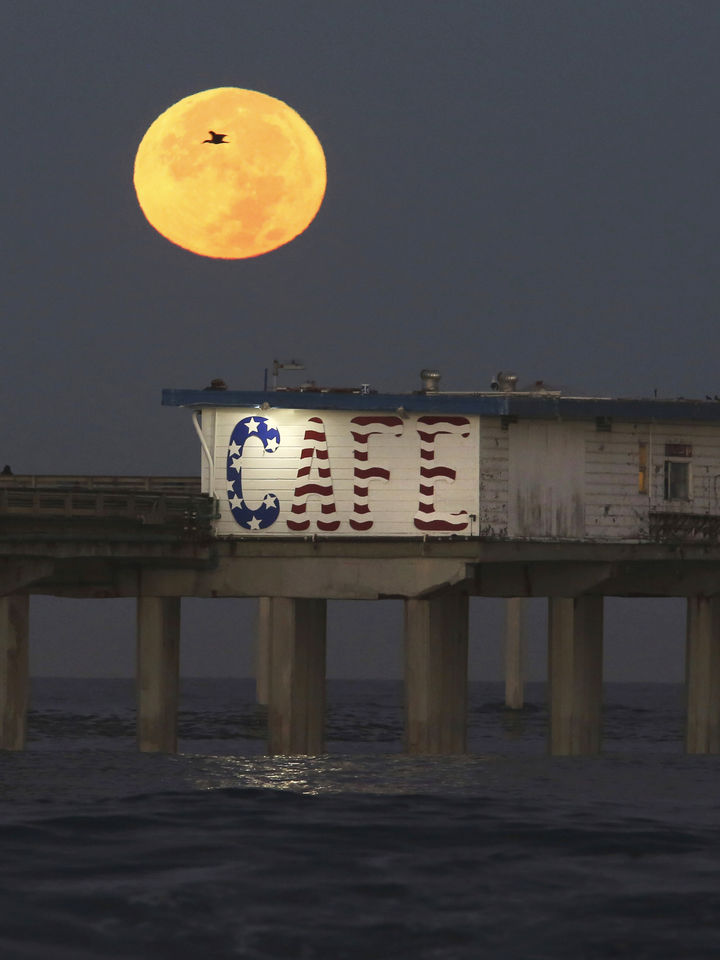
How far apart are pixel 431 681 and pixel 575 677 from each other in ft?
18.8

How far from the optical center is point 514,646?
98000mm

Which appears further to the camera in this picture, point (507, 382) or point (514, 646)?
point (514, 646)

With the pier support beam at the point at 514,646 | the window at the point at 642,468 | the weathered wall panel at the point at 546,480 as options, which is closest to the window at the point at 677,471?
the window at the point at 642,468

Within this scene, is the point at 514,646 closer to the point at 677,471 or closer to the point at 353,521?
the point at 677,471

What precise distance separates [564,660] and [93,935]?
31.7 metres

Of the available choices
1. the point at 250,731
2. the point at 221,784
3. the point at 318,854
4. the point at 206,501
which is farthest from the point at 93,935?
the point at 250,731

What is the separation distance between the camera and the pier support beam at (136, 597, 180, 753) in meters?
55.8

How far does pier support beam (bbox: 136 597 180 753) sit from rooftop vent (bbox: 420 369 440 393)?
32.2 ft

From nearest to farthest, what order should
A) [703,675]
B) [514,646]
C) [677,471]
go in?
[677,471] < [703,675] < [514,646]

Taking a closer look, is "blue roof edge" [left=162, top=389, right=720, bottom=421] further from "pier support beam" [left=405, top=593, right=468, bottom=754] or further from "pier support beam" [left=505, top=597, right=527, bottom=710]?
"pier support beam" [left=505, top=597, right=527, bottom=710]

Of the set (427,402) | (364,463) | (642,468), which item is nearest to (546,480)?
(642,468)

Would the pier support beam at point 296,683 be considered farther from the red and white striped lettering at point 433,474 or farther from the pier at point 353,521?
the red and white striped lettering at point 433,474

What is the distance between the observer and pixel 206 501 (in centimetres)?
5541

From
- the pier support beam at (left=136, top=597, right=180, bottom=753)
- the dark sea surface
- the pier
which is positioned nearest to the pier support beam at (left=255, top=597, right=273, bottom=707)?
the pier support beam at (left=136, top=597, right=180, bottom=753)
